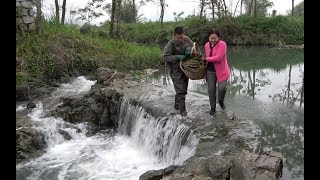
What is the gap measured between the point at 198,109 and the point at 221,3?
2055cm

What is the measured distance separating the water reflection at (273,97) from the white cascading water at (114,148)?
1789 mm

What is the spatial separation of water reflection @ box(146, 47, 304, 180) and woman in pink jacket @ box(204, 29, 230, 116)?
61.4 inches

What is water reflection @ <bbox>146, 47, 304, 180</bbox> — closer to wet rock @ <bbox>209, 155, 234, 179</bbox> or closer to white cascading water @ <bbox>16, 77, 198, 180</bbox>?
wet rock @ <bbox>209, 155, 234, 179</bbox>

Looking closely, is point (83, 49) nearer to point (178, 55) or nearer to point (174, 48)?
point (174, 48)

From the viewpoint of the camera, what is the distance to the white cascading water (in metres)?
6.22

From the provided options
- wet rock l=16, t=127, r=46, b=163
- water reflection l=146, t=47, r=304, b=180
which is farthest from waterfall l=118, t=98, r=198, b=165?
wet rock l=16, t=127, r=46, b=163

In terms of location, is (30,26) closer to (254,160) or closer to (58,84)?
(58,84)

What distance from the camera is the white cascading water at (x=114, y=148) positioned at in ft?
20.4

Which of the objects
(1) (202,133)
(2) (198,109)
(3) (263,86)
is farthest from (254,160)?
(3) (263,86)

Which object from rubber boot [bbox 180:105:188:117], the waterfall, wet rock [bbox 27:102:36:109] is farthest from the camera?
wet rock [bbox 27:102:36:109]

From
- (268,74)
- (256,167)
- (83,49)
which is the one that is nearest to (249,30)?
(268,74)

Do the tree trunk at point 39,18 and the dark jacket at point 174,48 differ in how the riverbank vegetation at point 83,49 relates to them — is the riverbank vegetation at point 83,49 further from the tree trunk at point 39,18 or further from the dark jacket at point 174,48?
the dark jacket at point 174,48

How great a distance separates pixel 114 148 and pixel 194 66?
261 cm

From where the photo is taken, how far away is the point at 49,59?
37.9 ft
